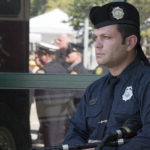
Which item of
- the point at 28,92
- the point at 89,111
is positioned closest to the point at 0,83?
the point at 28,92

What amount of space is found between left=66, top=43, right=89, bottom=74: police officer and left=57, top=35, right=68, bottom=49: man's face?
0.06 metres

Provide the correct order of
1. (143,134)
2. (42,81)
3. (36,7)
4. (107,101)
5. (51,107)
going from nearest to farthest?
(143,134), (107,101), (42,81), (36,7), (51,107)

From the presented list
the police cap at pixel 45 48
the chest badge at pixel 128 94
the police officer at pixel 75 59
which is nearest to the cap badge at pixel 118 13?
the chest badge at pixel 128 94

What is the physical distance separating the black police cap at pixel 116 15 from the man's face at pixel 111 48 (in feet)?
0.15

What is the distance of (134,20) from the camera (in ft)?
9.20

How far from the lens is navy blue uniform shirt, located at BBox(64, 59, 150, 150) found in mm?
2447

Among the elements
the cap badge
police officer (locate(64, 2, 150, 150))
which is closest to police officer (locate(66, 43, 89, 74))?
police officer (locate(64, 2, 150, 150))

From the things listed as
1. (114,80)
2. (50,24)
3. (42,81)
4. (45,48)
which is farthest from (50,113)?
(114,80)

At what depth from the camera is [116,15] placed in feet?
9.12

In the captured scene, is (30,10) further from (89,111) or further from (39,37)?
(89,111)

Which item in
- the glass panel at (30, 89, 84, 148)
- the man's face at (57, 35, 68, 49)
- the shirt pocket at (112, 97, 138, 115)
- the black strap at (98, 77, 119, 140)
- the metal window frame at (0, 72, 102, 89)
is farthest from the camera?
the glass panel at (30, 89, 84, 148)

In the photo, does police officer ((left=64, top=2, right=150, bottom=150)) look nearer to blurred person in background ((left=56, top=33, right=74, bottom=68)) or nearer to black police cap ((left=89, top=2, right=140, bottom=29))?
black police cap ((left=89, top=2, right=140, bottom=29))

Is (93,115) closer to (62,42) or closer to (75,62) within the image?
(75,62)

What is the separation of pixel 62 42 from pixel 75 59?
0.20 metres
